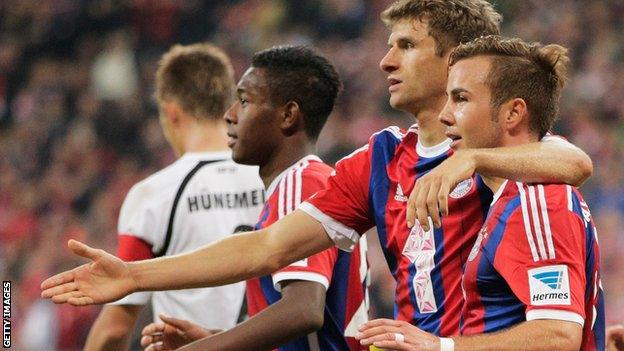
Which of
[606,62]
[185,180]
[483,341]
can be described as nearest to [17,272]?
[606,62]

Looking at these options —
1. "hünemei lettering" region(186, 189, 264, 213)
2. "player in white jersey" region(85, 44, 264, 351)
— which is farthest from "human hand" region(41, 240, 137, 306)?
"hünemei lettering" region(186, 189, 264, 213)

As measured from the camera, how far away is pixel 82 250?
361 centimetres

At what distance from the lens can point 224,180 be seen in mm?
5488

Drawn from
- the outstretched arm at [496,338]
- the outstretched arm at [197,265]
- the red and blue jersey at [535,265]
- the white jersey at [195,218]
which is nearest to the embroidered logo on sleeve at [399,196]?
the outstretched arm at [197,265]

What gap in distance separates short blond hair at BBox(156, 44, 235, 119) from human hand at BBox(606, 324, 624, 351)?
228 cm

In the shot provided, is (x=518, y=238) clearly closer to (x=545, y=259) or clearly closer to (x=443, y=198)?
(x=545, y=259)

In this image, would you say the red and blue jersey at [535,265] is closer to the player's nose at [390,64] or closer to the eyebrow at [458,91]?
the eyebrow at [458,91]

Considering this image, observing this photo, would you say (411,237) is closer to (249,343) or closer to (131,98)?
(249,343)

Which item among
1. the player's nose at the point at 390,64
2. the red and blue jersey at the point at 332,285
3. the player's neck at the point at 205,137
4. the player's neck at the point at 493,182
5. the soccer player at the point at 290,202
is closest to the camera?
the player's neck at the point at 493,182

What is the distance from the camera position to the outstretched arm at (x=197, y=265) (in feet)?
12.0

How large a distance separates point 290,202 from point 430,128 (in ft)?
1.98

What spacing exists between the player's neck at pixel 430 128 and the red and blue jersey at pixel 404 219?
0.02 m

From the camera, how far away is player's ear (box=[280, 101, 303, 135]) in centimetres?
474
